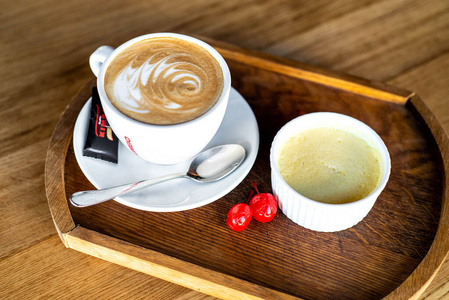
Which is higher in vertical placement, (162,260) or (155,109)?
(155,109)

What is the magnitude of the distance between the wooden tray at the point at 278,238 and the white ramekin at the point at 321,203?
4 cm

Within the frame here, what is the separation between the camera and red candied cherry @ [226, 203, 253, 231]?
98cm

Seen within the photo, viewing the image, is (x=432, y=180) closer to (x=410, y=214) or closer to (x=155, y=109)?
(x=410, y=214)

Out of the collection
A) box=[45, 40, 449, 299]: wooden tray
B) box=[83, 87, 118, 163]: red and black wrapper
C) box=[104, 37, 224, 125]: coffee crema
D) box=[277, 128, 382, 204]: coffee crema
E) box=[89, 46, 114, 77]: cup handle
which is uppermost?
box=[89, 46, 114, 77]: cup handle

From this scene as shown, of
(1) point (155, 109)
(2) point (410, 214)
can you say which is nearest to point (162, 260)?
(1) point (155, 109)

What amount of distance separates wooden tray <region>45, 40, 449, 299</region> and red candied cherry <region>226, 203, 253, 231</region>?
2 cm

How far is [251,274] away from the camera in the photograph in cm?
93

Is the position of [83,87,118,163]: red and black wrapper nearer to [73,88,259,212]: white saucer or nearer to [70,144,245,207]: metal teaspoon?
[73,88,259,212]: white saucer

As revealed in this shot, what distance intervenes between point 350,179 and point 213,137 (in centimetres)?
34

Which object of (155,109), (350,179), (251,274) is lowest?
(251,274)

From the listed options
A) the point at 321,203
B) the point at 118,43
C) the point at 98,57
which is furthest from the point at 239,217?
the point at 118,43

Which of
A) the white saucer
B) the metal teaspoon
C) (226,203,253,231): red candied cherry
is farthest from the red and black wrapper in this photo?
(226,203,253,231): red candied cherry

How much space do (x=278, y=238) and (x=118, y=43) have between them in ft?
2.53

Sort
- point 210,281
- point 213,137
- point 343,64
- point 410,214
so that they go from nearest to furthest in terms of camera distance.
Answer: point 210,281, point 410,214, point 213,137, point 343,64
